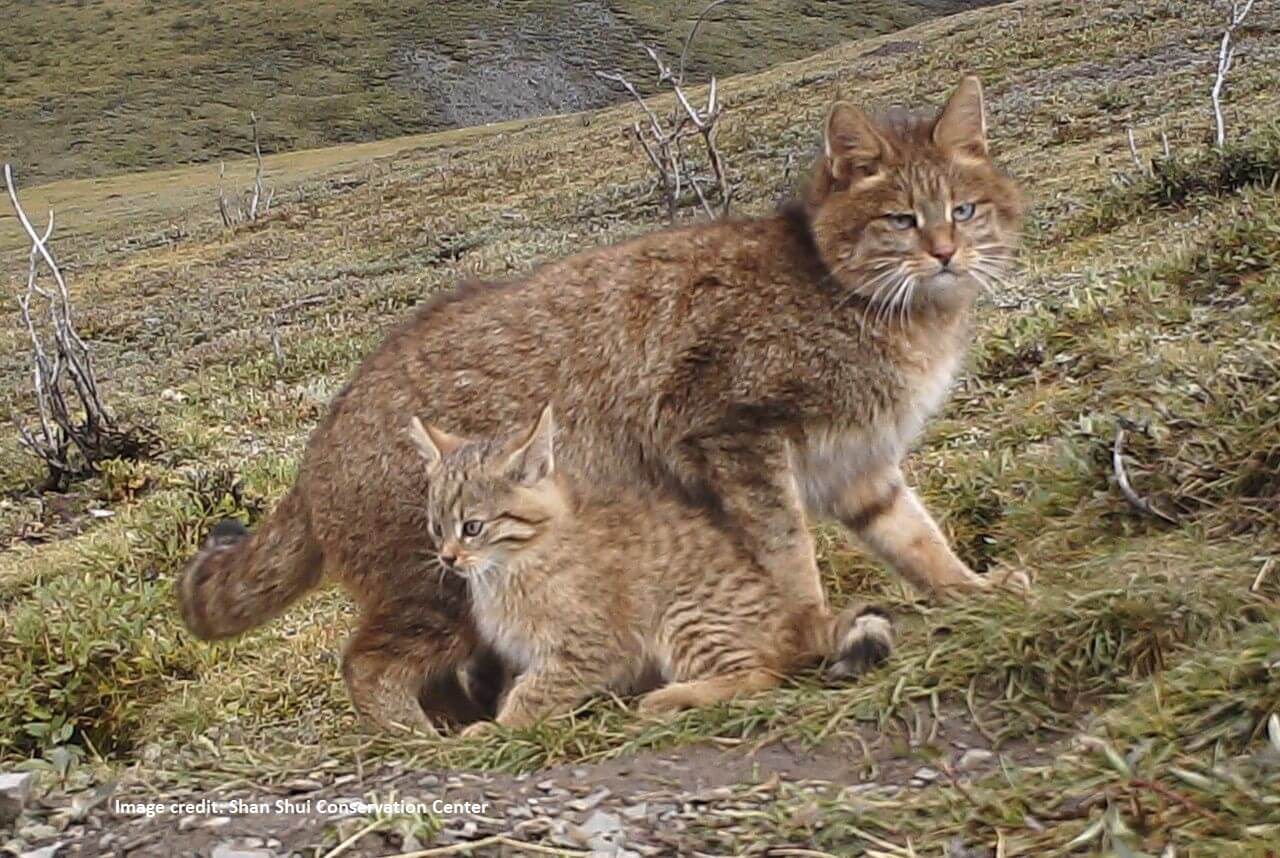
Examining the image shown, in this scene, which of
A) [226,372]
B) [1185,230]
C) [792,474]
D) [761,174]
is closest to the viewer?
[792,474]

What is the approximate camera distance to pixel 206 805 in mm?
4520

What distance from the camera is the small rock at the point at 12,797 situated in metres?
4.51

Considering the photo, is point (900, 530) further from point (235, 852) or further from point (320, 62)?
point (320, 62)

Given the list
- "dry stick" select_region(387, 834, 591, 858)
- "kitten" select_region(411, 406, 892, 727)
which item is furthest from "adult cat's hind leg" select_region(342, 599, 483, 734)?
"dry stick" select_region(387, 834, 591, 858)

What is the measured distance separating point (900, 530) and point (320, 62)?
124 meters

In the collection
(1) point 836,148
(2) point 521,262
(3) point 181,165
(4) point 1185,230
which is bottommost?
(3) point 181,165

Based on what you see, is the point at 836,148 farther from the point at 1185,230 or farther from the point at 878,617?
the point at 1185,230

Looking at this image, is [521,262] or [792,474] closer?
[792,474]

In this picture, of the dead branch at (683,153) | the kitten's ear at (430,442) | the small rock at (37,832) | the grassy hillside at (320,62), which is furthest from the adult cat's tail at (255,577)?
the grassy hillside at (320,62)

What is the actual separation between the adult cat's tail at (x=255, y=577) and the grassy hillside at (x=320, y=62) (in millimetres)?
104693

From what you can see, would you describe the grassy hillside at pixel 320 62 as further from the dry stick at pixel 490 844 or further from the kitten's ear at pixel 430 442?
the dry stick at pixel 490 844

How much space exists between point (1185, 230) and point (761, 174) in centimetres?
1964

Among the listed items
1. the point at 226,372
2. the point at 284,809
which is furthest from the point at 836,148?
the point at 226,372

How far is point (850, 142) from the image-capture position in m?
6.46
